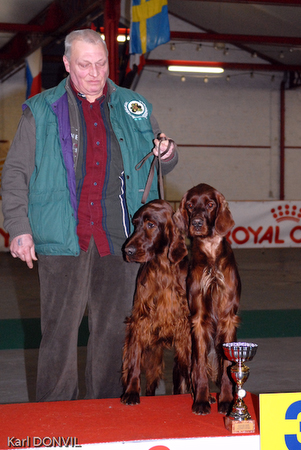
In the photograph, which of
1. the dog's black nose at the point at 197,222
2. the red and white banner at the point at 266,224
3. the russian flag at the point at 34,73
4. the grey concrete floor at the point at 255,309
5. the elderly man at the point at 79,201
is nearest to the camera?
the dog's black nose at the point at 197,222

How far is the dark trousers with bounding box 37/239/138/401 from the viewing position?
7.57 feet

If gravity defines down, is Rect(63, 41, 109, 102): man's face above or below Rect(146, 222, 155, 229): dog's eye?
above

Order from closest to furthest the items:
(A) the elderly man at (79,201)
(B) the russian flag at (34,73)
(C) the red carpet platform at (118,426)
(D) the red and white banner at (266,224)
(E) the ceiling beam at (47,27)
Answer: (C) the red carpet platform at (118,426)
(A) the elderly man at (79,201)
(E) the ceiling beam at (47,27)
(B) the russian flag at (34,73)
(D) the red and white banner at (266,224)

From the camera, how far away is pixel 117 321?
7.89 ft

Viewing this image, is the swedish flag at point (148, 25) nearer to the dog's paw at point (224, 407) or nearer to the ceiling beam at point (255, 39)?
the dog's paw at point (224, 407)

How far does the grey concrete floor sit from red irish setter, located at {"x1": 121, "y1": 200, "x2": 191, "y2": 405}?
1.03 metres

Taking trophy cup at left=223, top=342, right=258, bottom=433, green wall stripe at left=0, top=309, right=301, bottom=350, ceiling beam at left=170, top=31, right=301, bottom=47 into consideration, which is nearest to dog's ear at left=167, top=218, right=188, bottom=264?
trophy cup at left=223, top=342, right=258, bottom=433

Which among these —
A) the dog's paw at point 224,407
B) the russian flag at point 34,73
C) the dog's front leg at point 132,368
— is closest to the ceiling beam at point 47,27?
the russian flag at point 34,73

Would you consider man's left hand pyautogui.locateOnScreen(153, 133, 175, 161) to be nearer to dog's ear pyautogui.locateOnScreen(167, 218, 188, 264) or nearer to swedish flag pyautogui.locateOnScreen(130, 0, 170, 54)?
dog's ear pyautogui.locateOnScreen(167, 218, 188, 264)

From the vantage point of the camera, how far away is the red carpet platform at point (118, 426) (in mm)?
1781

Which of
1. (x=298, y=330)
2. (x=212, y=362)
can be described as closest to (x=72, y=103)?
(x=212, y=362)

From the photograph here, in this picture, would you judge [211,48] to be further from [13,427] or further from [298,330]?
[13,427]

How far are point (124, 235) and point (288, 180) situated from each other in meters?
13.9

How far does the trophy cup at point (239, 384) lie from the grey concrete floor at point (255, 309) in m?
1.26
